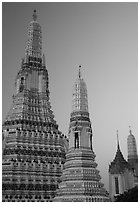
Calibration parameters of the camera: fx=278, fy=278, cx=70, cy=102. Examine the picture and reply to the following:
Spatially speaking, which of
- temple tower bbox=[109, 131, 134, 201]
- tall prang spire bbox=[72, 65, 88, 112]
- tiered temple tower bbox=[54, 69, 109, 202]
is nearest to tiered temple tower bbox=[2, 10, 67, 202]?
tiered temple tower bbox=[54, 69, 109, 202]

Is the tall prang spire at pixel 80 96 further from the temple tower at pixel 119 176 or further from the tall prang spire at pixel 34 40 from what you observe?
the temple tower at pixel 119 176

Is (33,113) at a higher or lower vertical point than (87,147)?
higher

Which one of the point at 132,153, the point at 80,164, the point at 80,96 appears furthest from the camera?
the point at 132,153

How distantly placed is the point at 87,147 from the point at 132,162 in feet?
59.9

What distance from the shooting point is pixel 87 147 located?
20.1 meters

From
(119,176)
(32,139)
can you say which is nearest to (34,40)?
(32,139)

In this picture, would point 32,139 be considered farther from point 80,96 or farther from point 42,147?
point 80,96

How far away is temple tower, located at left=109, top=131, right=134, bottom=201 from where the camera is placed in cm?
3203

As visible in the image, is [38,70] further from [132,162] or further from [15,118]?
[132,162]

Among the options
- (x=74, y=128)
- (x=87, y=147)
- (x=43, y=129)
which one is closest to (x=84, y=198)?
(x=87, y=147)

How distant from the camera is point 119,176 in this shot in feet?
107

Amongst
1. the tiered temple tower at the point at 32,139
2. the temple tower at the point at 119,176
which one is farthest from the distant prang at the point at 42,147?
the temple tower at the point at 119,176

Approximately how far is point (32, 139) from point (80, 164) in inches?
275

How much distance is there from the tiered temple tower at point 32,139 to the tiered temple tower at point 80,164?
159 inches
